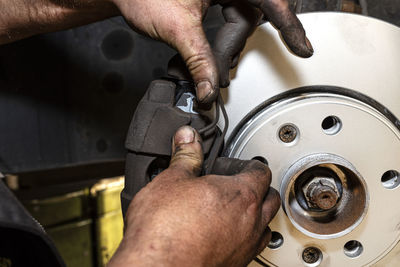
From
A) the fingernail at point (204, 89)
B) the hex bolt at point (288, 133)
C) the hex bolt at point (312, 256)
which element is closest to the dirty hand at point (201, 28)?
the fingernail at point (204, 89)

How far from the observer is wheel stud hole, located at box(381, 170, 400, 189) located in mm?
747

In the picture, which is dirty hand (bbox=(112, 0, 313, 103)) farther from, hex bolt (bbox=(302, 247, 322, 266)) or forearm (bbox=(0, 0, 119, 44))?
hex bolt (bbox=(302, 247, 322, 266))

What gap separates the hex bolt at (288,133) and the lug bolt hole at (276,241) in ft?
0.58

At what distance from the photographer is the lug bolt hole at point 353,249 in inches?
30.2

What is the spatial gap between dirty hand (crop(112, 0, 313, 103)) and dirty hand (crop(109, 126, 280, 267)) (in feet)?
0.29

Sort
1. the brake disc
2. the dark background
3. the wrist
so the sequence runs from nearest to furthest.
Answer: the wrist → the brake disc → the dark background

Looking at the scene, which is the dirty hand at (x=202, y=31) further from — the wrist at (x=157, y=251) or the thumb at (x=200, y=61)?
the wrist at (x=157, y=251)

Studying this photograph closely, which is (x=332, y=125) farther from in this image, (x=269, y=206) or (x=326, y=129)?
(x=269, y=206)

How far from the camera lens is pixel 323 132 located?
28.1 inches

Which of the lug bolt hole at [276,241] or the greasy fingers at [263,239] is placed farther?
the lug bolt hole at [276,241]

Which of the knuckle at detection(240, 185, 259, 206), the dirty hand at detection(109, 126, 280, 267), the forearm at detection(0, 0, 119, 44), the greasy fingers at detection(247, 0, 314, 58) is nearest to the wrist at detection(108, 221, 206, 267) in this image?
the dirty hand at detection(109, 126, 280, 267)

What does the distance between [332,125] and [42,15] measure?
24.3 inches

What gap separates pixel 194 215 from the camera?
0.54m

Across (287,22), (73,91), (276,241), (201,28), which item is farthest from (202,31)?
(73,91)
